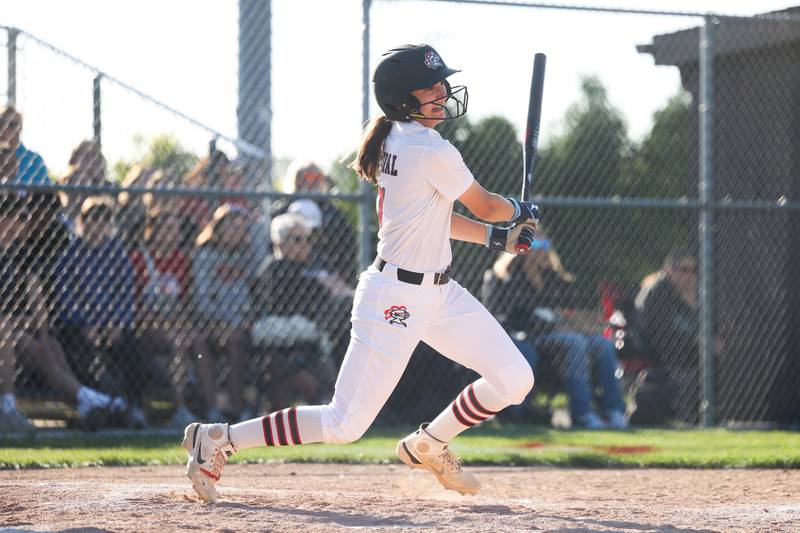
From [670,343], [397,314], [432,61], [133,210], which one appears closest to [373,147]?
[432,61]

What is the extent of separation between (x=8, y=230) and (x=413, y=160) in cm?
354

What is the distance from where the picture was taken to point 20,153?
22.7 feet

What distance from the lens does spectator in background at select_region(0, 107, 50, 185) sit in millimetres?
6852

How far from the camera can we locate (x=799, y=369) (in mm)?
8594

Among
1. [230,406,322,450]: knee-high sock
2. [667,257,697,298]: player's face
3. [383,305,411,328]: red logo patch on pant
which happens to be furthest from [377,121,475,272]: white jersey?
[667,257,697,298]: player's face

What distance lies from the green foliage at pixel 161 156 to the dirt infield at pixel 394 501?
7.92 feet

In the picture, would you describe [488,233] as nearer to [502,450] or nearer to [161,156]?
[502,450]

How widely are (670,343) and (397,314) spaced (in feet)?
15.5

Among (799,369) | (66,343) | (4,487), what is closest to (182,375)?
(66,343)

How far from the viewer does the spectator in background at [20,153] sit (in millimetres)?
6852

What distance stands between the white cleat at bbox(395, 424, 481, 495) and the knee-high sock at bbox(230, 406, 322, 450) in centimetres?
52

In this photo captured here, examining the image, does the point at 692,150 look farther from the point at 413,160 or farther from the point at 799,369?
the point at 413,160

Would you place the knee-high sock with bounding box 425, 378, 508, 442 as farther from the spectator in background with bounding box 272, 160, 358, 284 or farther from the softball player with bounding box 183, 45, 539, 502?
the spectator in background with bounding box 272, 160, 358, 284

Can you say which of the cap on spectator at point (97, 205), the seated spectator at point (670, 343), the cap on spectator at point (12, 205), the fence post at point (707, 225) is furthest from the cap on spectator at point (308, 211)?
the fence post at point (707, 225)
